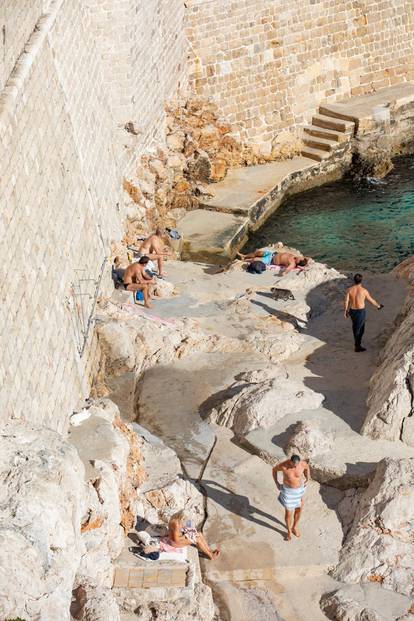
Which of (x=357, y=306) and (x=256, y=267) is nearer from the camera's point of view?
(x=357, y=306)

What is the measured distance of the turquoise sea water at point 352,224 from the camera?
2466cm

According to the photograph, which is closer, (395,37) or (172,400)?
(172,400)

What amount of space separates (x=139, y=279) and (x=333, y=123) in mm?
11450

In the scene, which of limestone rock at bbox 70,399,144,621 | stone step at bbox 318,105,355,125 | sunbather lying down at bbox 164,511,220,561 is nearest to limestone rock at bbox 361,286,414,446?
sunbather lying down at bbox 164,511,220,561

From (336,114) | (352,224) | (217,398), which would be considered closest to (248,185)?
(352,224)

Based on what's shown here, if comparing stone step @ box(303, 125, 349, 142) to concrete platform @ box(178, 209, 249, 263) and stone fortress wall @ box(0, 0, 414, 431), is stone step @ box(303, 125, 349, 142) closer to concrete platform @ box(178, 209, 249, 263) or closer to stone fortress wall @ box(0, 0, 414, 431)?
stone fortress wall @ box(0, 0, 414, 431)

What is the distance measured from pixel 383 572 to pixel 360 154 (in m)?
17.3

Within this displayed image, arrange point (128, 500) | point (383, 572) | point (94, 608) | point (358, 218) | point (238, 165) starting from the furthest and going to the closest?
point (238, 165) < point (358, 218) < point (128, 500) < point (383, 572) < point (94, 608)

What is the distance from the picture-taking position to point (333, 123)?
96.5ft

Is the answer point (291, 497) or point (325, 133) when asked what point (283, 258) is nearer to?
point (291, 497)

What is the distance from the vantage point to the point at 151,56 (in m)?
24.4

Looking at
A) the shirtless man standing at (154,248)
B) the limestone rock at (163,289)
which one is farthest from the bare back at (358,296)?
the shirtless man standing at (154,248)

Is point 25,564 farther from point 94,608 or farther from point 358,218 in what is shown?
point 358,218

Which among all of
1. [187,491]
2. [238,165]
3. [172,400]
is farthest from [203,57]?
[187,491]
